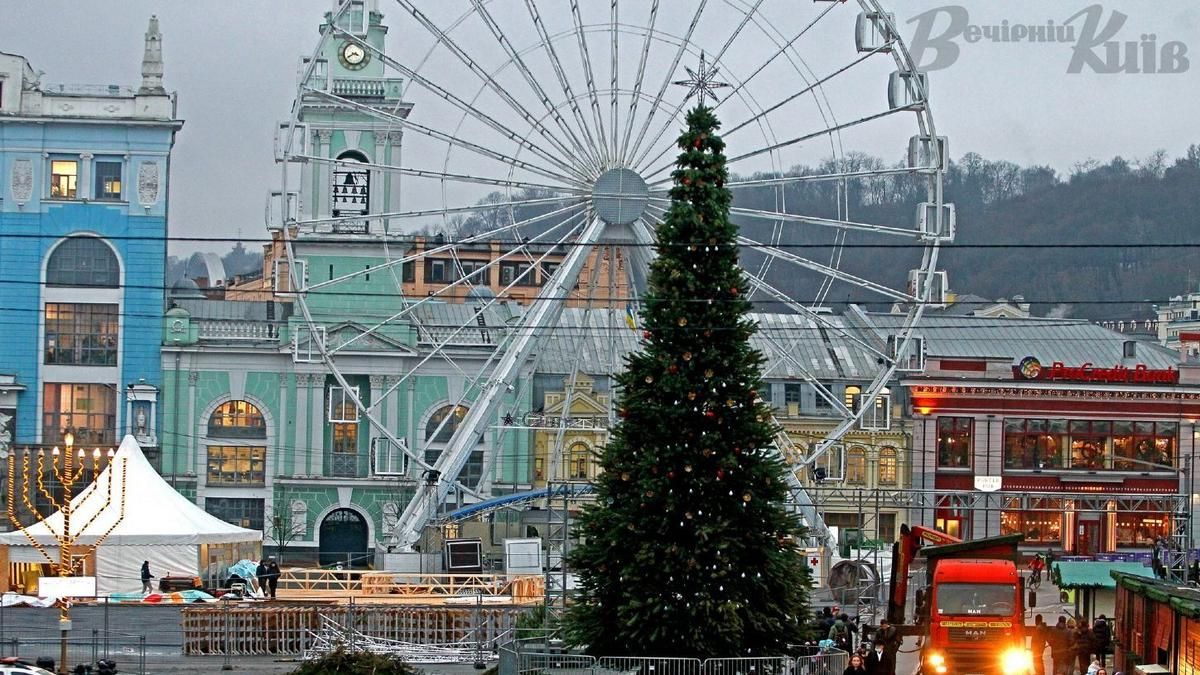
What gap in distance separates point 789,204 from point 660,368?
321ft

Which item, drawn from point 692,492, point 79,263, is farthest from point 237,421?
point 692,492

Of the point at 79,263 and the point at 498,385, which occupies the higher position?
the point at 79,263

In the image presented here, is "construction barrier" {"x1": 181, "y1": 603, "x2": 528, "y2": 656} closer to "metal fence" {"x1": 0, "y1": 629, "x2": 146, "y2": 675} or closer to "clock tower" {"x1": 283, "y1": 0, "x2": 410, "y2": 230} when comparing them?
"metal fence" {"x1": 0, "y1": 629, "x2": 146, "y2": 675}

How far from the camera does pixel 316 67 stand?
65.8 m

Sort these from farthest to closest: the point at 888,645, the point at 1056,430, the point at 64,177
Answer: the point at 64,177
the point at 1056,430
the point at 888,645

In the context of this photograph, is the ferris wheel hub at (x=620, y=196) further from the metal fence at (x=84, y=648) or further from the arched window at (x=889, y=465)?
the arched window at (x=889, y=465)

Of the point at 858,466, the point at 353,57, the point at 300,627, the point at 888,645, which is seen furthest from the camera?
the point at 858,466

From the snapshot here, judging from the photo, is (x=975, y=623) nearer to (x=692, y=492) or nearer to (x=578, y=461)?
(x=692, y=492)

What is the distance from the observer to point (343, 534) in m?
97.9

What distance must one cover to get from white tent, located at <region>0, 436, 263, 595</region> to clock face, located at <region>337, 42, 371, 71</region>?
32.7 meters

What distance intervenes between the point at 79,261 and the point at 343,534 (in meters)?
16.3

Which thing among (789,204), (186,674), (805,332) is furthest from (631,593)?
(789,204)

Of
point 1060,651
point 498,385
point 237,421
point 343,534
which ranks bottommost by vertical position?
point 343,534

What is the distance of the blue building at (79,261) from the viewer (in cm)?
9656
